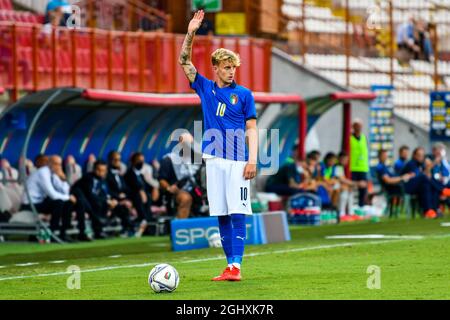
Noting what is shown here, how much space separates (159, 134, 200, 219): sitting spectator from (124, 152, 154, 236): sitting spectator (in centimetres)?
35

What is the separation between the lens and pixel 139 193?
25.5 m

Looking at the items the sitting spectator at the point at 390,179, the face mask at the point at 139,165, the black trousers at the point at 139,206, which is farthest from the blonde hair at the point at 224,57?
the sitting spectator at the point at 390,179

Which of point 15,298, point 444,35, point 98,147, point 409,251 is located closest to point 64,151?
point 98,147

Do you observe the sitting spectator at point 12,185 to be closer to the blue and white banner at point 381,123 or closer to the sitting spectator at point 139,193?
the sitting spectator at point 139,193

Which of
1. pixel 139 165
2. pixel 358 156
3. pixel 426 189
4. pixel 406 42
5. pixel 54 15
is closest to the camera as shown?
pixel 139 165

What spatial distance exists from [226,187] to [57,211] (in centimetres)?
933

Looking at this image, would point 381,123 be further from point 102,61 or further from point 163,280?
point 163,280

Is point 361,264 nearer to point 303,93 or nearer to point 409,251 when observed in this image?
point 409,251

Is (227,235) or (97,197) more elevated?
(227,235)

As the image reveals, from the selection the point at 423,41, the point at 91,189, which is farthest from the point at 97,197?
the point at 423,41

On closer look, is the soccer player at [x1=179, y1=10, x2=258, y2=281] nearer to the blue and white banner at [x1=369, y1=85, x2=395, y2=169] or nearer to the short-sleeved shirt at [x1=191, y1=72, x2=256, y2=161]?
the short-sleeved shirt at [x1=191, y1=72, x2=256, y2=161]

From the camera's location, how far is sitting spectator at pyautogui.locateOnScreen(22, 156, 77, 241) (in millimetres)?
23438

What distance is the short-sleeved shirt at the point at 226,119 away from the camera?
14.4 meters

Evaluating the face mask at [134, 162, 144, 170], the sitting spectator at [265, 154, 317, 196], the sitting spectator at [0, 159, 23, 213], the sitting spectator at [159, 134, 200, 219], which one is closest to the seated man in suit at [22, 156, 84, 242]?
the sitting spectator at [0, 159, 23, 213]
